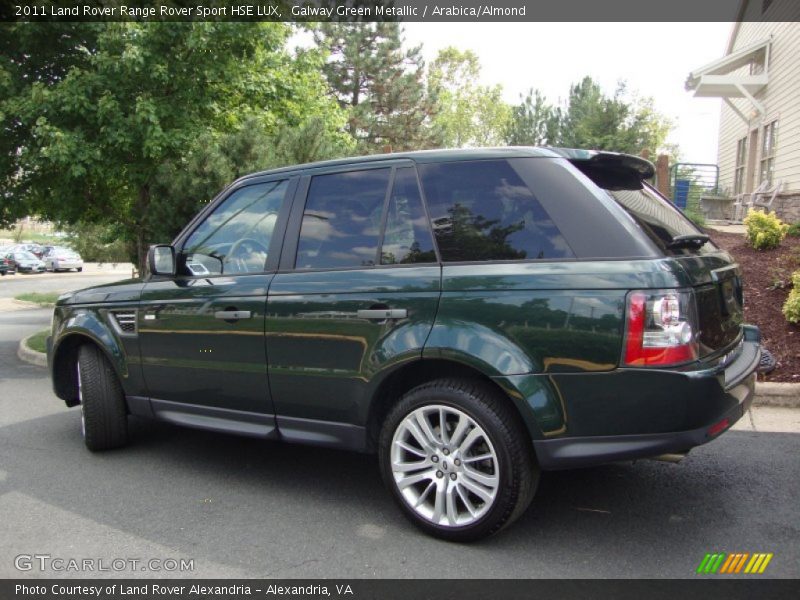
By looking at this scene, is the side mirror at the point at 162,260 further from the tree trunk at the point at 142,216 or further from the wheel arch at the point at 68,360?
the tree trunk at the point at 142,216

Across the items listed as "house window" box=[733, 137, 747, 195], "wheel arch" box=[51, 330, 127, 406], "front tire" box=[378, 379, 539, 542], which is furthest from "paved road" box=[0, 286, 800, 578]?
"house window" box=[733, 137, 747, 195]

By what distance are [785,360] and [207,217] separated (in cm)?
523

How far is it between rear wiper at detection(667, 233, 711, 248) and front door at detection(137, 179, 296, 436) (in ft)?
7.18

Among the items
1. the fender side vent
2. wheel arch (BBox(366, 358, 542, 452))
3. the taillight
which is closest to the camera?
the taillight

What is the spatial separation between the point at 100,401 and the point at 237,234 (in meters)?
1.66

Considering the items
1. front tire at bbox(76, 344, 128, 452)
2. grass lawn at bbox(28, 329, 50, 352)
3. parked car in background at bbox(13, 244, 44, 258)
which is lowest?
parked car in background at bbox(13, 244, 44, 258)

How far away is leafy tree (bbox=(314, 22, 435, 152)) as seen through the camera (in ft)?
96.0

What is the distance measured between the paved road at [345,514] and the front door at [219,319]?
1.65 feet

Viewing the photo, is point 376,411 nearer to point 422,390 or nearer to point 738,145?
point 422,390

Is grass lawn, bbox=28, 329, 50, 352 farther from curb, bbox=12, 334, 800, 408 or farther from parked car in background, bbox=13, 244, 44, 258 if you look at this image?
parked car in background, bbox=13, 244, 44, 258

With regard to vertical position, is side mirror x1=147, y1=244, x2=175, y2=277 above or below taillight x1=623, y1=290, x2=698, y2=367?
above

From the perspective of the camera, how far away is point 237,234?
4.14m

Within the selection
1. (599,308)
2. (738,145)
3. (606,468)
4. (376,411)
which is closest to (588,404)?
(599,308)

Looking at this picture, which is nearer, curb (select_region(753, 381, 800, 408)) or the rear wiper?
the rear wiper
